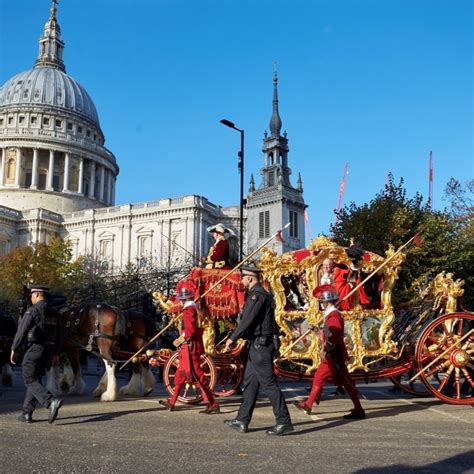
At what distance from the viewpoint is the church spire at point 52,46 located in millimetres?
103319

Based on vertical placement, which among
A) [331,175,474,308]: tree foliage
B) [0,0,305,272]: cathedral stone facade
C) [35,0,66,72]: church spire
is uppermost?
[35,0,66,72]: church spire

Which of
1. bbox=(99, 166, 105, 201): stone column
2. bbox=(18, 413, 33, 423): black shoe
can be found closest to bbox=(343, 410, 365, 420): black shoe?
bbox=(18, 413, 33, 423): black shoe

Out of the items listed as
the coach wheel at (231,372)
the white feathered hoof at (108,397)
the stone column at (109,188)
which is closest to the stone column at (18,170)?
the stone column at (109,188)

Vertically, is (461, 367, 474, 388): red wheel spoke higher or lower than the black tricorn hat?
lower

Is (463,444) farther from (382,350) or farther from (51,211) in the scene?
(51,211)

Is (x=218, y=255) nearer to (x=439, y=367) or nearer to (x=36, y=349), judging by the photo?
(x=36, y=349)

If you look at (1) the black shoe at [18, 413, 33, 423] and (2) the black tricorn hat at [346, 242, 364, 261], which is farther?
(2) the black tricorn hat at [346, 242, 364, 261]

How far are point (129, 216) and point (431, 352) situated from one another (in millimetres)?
68064

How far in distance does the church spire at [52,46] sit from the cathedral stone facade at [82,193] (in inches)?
6.8

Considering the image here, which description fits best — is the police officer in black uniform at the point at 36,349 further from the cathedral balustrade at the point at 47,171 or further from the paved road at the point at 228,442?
the cathedral balustrade at the point at 47,171

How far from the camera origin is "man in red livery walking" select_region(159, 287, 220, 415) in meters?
9.02

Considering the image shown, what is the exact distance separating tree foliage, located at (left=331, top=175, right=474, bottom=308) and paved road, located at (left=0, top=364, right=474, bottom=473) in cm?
1381

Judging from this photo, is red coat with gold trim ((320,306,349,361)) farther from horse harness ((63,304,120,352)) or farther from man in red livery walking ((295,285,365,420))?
horse harness ((63,304,120,352))

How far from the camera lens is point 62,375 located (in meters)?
12.5
